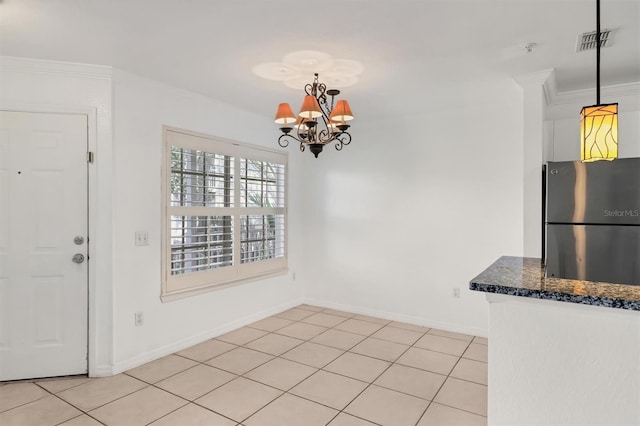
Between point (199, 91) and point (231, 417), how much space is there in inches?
113

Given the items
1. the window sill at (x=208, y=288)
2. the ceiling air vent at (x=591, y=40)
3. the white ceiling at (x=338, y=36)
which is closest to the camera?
the white ceiling at (x=338, y=36)

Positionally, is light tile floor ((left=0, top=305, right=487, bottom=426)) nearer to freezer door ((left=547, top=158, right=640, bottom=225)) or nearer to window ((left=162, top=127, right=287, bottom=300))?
window ((left=162, top=127, right=287, bottom=300))

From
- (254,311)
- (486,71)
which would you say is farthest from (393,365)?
(486,71)

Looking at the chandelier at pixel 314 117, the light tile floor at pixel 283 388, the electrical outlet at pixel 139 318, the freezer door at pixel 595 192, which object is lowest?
the light tile floor at pixel 283 388

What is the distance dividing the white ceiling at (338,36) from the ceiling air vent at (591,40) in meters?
0.04

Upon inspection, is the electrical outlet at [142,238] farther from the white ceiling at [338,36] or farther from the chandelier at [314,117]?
the chandelier at [314,117]

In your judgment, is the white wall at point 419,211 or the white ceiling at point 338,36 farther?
the white wall at point 419,211

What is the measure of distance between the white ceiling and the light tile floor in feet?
8.23

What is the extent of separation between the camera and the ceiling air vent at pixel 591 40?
93.3 inches

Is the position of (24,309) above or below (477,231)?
below

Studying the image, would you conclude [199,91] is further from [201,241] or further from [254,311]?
[254,311]

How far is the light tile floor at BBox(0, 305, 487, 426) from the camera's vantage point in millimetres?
2373

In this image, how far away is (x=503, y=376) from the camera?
1.48 meters

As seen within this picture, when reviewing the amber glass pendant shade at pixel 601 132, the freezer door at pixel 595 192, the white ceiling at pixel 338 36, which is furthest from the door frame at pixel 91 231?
the freezer door at pixel 595 192
